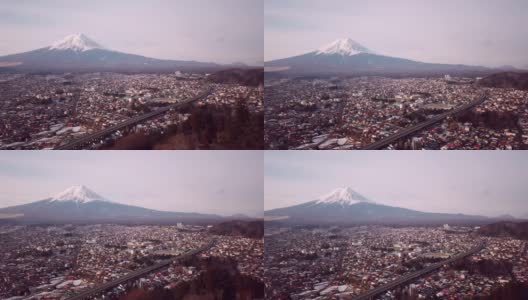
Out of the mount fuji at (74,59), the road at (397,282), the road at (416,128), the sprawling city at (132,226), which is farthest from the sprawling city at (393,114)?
the mount fuji at (74,59)

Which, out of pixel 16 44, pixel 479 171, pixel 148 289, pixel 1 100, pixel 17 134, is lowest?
pixel 148 289

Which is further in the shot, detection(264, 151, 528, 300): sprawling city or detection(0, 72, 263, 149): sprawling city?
detection(264, 151, 528, 300): sprawling city

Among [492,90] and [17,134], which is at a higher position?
[492,90]

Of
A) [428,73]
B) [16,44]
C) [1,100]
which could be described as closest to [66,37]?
[16,44]

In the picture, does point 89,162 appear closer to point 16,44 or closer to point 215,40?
point 16,44

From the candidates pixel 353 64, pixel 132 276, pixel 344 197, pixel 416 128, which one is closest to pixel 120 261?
pixel 132 276

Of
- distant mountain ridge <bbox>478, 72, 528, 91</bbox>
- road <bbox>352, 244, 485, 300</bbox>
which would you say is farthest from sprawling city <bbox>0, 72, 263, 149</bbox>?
distant mountain ridge <bbox>478, 72, 528, 91</bbox>

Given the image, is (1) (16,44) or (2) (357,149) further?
(2) (357,149)

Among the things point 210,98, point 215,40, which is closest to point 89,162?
point 210,98

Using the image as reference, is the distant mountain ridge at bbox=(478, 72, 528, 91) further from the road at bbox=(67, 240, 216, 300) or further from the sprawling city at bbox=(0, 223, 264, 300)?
→ the road at bbox=(67, 240, 216, 300)
